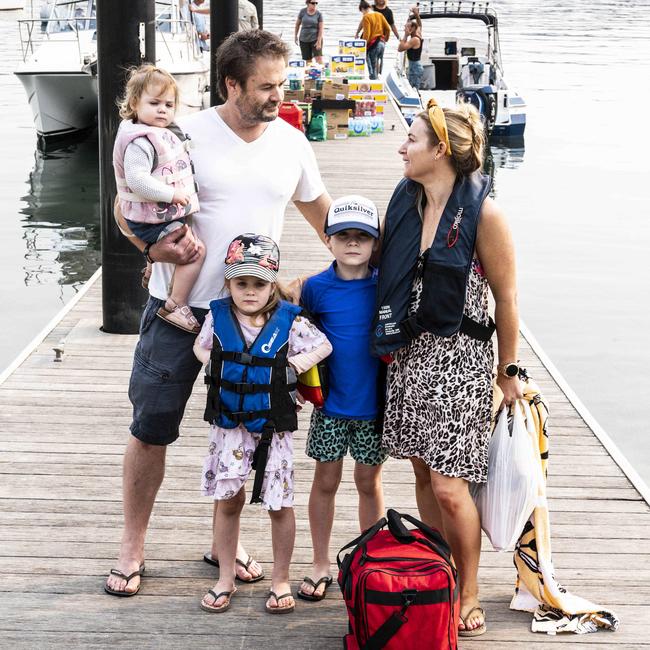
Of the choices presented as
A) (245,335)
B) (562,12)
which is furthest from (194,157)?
(562,12)

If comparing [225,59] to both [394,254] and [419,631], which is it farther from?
[419,631]

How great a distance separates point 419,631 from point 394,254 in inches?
39.0

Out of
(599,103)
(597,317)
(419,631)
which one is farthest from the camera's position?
(599,103)

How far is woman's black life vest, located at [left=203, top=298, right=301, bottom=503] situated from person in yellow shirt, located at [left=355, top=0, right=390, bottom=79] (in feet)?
50.4

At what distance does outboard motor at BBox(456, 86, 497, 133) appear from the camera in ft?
52.1

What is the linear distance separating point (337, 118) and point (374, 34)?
Answer: 18.1 feet

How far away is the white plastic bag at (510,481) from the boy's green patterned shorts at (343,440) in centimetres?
33

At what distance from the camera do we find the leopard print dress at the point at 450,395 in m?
2.89

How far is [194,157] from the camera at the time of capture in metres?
2.97

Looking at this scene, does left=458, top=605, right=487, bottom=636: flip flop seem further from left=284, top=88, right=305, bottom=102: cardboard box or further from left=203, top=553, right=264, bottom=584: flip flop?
left=284, top=88, right=305, bottom=102: cardboard box

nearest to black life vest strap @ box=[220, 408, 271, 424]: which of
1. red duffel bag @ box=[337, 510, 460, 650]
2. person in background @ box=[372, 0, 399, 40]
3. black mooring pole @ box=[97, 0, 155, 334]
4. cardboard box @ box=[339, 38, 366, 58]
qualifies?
red duffel bag @ box=[337, 510, 460, 650]

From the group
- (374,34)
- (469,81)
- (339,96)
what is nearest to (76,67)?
(374,34)

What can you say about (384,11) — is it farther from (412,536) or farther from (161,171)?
(412,536)

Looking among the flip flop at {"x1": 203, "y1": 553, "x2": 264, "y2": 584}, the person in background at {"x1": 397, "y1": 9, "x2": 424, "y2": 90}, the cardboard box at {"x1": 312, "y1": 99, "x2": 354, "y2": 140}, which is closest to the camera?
the flip flop at {"x1": 203, "y1": 553, "x2": 264, "y2": 584}
